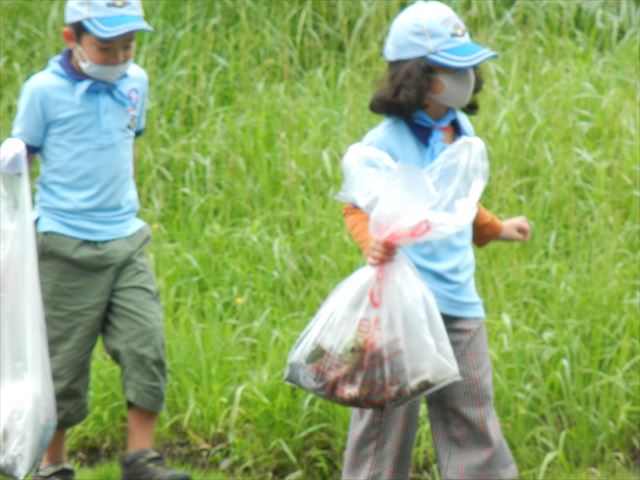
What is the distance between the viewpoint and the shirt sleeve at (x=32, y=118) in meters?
4.60

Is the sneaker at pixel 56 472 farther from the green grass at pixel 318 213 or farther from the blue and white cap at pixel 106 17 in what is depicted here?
the blue and white cap at pixel 106 17

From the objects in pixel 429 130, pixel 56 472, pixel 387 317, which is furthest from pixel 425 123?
pixel 56 472

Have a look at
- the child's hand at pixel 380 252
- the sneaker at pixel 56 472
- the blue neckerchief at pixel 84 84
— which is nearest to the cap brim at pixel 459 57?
the child's hand at pixel 380 252

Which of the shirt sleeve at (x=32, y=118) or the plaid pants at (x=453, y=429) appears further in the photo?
the shirt sleeve at (x=32, y=118)

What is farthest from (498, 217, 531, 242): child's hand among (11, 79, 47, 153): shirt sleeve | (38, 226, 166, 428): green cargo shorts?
(11, 79, 47, 153): shirt sleeve

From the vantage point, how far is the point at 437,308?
13.3ft

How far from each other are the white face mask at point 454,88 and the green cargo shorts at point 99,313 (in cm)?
120

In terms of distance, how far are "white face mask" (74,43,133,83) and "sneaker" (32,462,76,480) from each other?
4.19 feet

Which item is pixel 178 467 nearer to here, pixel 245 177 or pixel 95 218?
pixel 95 218

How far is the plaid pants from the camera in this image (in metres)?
4.21

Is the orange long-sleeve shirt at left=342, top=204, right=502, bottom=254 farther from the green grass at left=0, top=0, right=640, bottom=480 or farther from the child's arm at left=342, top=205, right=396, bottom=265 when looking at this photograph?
the green grass at left=0, top=0, right=640, bottom=480

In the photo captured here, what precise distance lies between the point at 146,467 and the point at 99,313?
51cm

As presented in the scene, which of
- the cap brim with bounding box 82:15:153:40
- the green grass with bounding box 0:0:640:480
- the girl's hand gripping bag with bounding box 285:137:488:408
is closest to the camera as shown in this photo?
the girl's hand gripping bag with bounding box 285:137:488:408

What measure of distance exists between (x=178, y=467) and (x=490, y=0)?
3.29m
